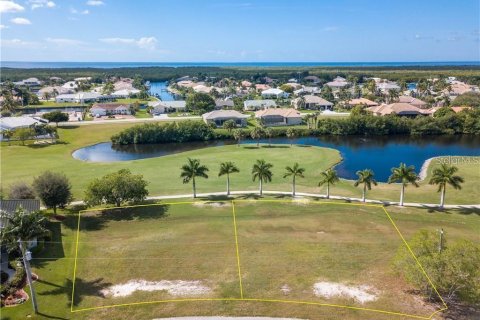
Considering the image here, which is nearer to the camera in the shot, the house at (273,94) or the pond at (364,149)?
the pond at (364,149)

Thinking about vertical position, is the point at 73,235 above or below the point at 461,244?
below

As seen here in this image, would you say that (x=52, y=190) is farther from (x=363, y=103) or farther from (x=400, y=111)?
(x=363, y=103)

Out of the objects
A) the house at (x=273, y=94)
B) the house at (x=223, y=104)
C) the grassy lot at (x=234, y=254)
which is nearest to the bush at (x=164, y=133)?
the house at (x=223, y=104)

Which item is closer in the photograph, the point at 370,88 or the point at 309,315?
the point at 309,315

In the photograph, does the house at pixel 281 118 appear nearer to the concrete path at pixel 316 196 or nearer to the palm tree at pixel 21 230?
the concrete path at pixel 316 196

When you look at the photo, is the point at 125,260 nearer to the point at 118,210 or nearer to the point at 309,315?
the point at 118,210

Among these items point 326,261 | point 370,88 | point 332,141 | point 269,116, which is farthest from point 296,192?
point 370,88

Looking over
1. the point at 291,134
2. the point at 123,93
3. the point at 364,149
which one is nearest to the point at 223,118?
the point at 291,134
